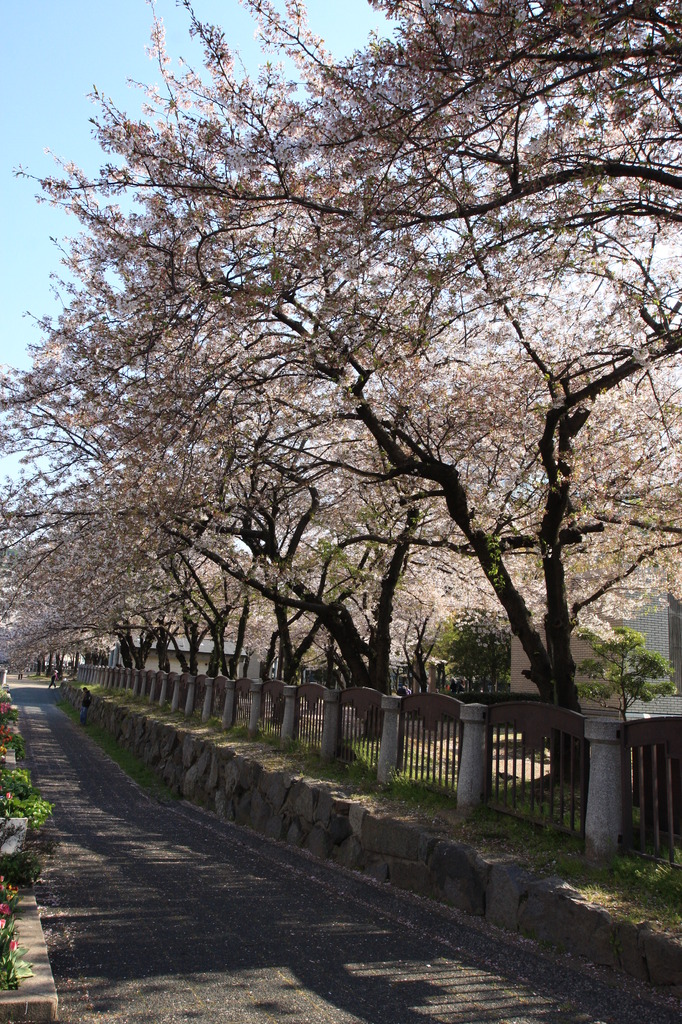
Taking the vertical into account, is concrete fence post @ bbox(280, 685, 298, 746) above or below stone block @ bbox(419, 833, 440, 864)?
above

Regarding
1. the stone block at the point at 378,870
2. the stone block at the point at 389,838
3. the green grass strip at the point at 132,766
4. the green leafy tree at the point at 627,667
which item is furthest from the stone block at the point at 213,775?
the green leafy tree at the point at 627,667

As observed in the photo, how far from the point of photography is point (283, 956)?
538cm

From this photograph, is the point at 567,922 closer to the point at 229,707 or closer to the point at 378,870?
the point at 378,870

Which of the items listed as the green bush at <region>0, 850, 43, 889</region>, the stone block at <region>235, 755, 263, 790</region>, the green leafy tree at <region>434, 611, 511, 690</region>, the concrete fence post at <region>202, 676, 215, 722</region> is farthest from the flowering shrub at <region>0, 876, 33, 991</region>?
the green leafy tree at <region>434, 611, 511, 690</region>

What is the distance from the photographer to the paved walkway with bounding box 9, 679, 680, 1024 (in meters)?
4.52

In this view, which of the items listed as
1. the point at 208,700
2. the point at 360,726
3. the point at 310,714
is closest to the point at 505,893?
the point at 360,726

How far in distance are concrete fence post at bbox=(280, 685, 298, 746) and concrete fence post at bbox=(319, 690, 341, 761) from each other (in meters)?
1.81

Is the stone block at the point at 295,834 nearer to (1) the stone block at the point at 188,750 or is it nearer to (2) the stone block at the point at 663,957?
(2) the stone block at the point at 663,957

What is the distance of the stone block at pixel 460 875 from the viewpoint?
6492 mm

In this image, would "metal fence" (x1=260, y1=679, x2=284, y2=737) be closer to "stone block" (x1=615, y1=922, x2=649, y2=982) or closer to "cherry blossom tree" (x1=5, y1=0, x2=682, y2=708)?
"cherry blossom tree" (x1=5, y1=0, x2=682, y2=708)

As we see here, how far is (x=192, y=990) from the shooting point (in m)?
4.66

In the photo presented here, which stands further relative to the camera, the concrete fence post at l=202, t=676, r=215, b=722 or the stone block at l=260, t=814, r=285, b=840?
the concrete fence post at l=202, t=676, r=215, b=722

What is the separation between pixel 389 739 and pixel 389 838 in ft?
6.07

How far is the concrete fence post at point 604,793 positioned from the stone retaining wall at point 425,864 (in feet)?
1.88
